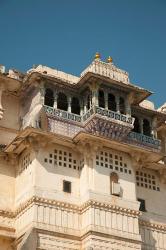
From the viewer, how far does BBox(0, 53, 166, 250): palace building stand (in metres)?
22.2

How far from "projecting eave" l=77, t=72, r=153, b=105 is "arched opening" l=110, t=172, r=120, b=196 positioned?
366cm

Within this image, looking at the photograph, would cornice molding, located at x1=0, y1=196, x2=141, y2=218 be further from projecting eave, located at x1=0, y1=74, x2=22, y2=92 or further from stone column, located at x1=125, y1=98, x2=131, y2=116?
projecting eave, located at x1=0, y1=74, x2=22, y2=92

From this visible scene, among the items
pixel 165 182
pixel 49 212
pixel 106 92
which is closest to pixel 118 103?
pixel 106 92

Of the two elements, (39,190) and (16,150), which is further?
(16,150)

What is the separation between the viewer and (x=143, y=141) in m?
25.4

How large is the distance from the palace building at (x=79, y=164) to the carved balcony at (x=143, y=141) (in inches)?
1.7

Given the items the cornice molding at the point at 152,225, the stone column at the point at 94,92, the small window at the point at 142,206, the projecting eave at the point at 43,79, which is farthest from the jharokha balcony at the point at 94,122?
the cornice molding at the point at 152,225

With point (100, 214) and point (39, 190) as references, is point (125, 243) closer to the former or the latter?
point (100, 214)

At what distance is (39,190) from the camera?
22391 mm

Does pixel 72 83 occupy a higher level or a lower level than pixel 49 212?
higher

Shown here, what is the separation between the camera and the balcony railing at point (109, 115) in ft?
78.7

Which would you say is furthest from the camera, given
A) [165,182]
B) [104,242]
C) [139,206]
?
[165,182]

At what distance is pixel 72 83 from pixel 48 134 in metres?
2.89

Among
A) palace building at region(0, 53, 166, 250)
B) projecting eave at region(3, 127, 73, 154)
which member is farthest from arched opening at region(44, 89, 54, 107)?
projecting eave at region(3, 127, 73, 154)
